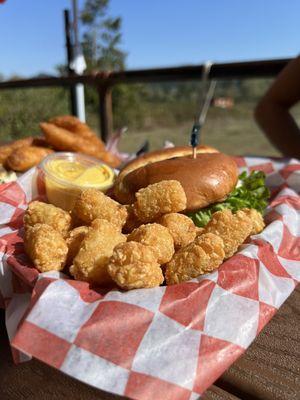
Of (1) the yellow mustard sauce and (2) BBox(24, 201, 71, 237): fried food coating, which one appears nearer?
(2) BBox(24, 201, 71, 237): fried food coating

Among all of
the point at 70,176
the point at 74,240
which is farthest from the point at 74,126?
the point at 74,240

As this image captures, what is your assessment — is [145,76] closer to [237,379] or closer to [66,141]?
[66,141]

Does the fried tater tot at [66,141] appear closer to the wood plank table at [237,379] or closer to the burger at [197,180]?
the burger at [197,180]

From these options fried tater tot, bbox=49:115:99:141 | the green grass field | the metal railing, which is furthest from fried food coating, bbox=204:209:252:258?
the green grass field

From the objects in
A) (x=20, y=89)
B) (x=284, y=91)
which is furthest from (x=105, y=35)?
(x=284, y=91)

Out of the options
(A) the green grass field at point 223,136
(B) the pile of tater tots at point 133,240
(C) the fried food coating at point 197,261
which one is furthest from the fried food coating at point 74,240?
(A) the green grass field at point 223,136

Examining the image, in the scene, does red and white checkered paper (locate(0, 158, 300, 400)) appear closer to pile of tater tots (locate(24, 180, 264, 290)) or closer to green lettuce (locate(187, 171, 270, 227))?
pile of tater tots (locate(24, 180, 264, 290))

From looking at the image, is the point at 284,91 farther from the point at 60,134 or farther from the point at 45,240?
the point at 45,240
